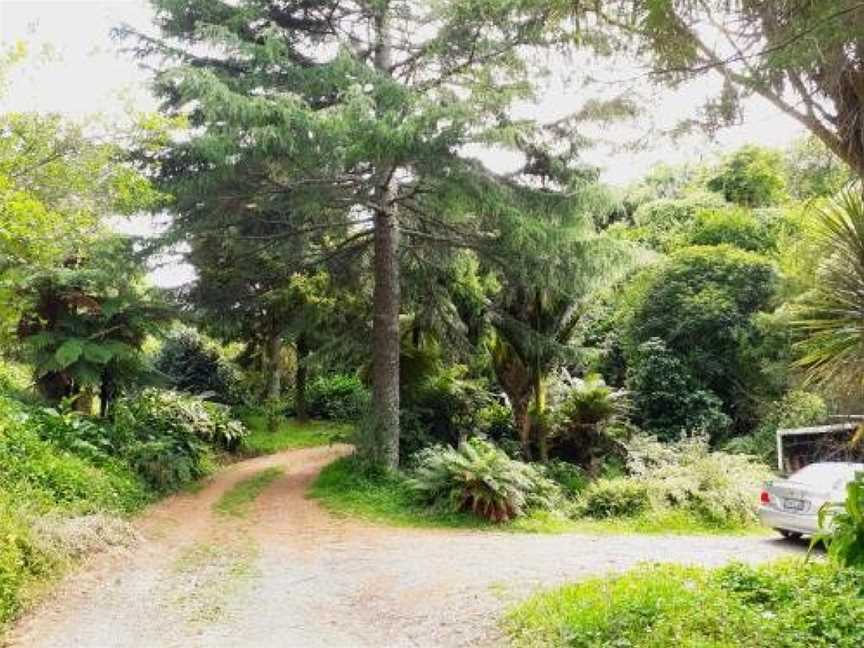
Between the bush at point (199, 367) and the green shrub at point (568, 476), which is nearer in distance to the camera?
the green shrub at point (568, 476)

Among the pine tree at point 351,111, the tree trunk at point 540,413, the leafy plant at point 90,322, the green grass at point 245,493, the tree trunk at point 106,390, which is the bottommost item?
the green grass at point 245,493

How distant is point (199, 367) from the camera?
28.0 meters

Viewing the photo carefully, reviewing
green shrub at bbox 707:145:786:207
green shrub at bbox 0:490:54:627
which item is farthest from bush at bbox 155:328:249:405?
green shrub at bbox 707:145:786:207

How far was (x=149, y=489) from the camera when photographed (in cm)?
1359

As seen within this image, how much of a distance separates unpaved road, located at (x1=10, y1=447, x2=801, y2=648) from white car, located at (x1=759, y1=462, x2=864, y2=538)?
1.09ft

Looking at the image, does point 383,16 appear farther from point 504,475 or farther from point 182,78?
point 504,475

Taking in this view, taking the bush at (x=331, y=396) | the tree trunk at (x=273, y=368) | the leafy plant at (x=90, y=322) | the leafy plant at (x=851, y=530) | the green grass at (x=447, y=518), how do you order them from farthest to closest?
the bush at (x=331, y=396), the tree trunk at (x=273, y=368), the leafy plant at (x=90, y=322), the green grass at (x=447, y=518), the leafy plant at (x=851, y=530)

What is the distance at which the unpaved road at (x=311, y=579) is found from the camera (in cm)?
645

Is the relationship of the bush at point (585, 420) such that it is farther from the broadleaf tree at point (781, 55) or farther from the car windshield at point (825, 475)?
the broadleaf tree at point (781, 55)

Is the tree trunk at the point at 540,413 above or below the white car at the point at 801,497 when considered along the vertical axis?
above

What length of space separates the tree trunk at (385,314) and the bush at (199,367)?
13364mm

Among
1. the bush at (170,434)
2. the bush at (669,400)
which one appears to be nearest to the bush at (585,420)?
the bush at (669,400)

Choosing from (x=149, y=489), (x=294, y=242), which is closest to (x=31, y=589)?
(x=149, y=489)

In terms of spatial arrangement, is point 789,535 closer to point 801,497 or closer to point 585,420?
point 801,497
